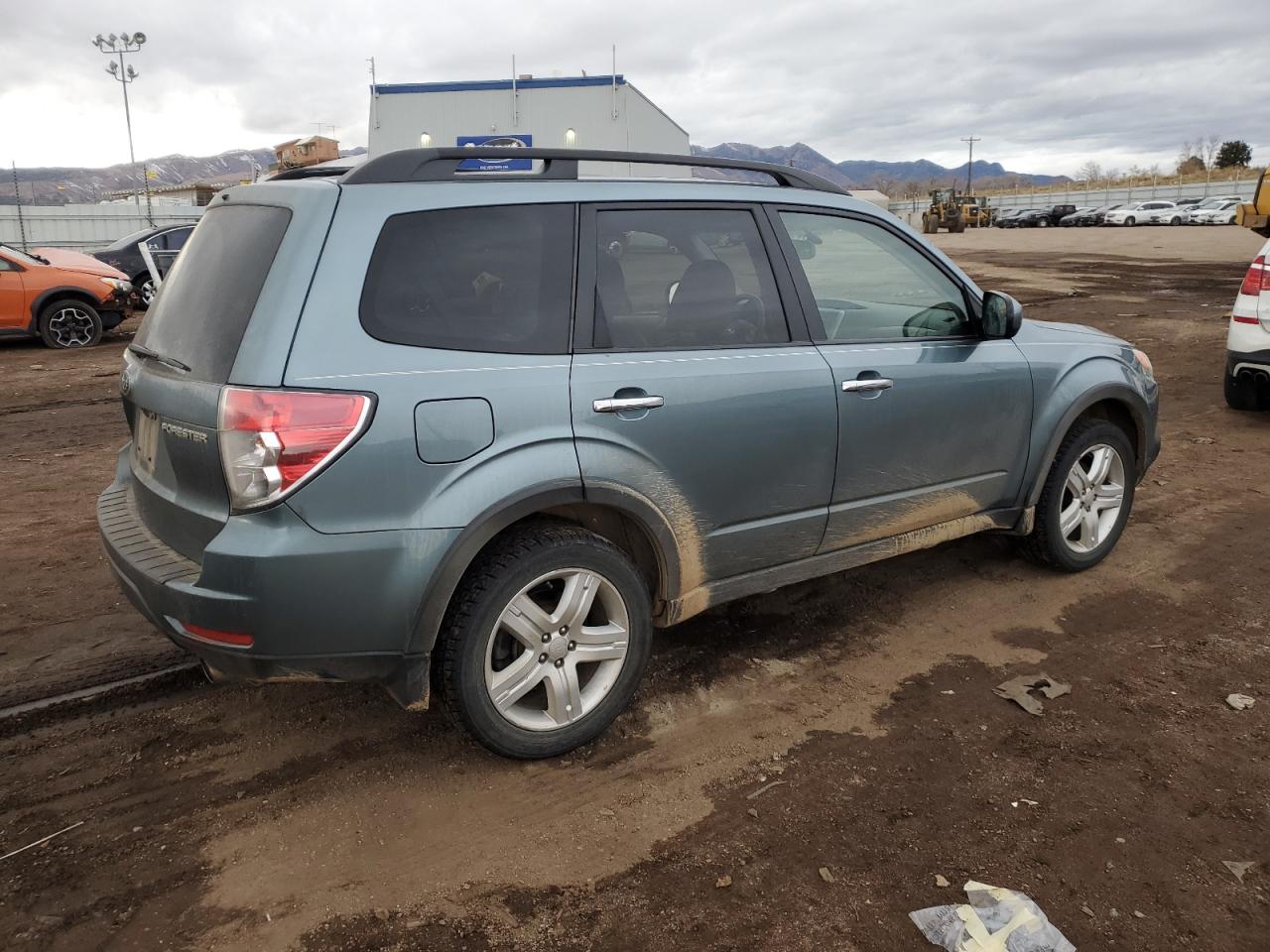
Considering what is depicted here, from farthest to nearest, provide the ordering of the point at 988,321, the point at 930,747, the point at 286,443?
the point at 988,321 → the point at 930,747 → the point at 286,443

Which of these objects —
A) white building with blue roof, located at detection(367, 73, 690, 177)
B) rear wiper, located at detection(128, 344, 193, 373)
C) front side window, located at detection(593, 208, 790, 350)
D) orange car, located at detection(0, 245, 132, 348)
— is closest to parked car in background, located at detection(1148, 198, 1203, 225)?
white building with blue roof, located at detection(367, 73, 690, 177)

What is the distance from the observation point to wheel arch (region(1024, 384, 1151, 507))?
13.9 feet

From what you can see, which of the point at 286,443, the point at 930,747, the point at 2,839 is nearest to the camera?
the point at 286,443

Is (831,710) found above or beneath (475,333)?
beneath

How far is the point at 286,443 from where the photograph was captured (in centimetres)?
249

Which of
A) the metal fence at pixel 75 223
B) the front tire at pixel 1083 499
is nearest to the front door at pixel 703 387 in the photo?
the front tire at pixel 1083 499

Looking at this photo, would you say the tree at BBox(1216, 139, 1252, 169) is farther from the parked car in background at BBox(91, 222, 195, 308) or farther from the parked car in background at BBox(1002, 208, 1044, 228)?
the parked car in background at BBox(91, 222, 195, 308)

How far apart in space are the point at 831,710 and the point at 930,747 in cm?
38

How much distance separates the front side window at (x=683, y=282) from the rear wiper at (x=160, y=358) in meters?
1.22

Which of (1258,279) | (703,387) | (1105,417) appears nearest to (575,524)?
(703,387)

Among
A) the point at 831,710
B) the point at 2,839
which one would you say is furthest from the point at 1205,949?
the point at 2,839

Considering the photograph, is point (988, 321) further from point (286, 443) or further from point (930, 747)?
point (286, 443)

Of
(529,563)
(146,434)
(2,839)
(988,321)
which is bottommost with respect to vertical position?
(2,839)

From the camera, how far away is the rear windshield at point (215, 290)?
2.68 metres
